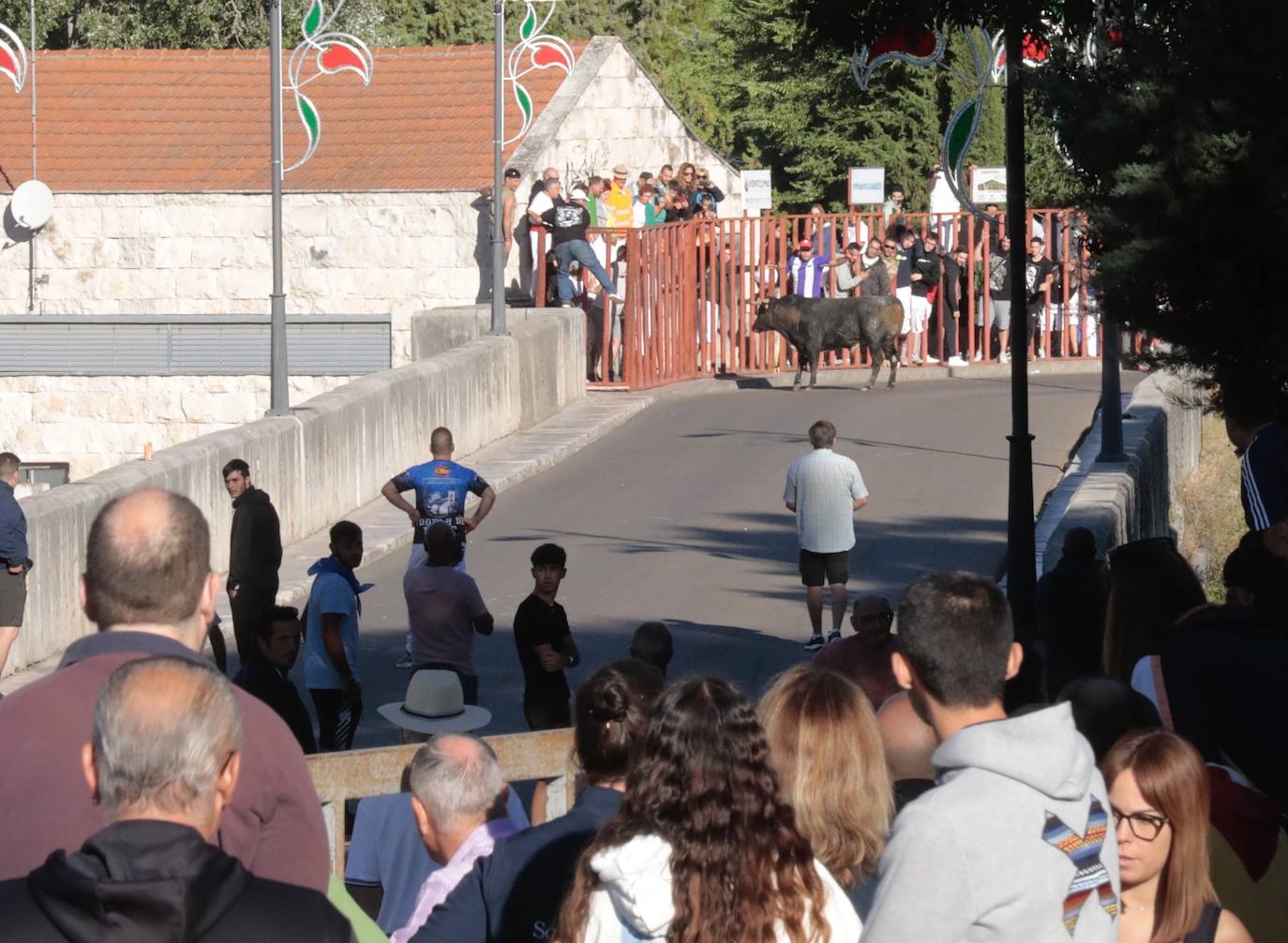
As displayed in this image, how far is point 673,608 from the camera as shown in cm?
1475

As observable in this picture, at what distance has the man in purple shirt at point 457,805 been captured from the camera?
184 inches

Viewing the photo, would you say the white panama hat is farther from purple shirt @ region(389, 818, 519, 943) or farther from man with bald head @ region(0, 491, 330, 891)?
man with bald head @ region(0, 491, 330, 891)

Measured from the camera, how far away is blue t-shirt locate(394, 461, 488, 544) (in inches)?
516

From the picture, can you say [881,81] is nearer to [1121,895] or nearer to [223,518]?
[223,518]

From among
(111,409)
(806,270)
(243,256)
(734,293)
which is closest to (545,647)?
(734,293)

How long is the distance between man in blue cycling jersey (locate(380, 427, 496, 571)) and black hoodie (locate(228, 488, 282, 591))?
1.30m

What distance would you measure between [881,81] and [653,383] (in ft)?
69.6

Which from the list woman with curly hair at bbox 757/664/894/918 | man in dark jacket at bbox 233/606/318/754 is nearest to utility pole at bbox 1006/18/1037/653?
man in dark jacket at bbox 233/606/318/754

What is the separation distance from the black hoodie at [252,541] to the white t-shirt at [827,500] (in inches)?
138

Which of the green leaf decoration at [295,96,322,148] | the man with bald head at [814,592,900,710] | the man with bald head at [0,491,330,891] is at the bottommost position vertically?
the man with bald head at [814,592,900,710]

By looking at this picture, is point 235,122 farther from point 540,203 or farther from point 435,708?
point 435,708

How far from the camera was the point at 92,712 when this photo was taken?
3.51 metres

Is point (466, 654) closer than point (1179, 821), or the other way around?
point (1179, 821)

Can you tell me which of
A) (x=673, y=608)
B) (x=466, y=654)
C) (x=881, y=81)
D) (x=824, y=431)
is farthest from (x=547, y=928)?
(x=881, y=81)
